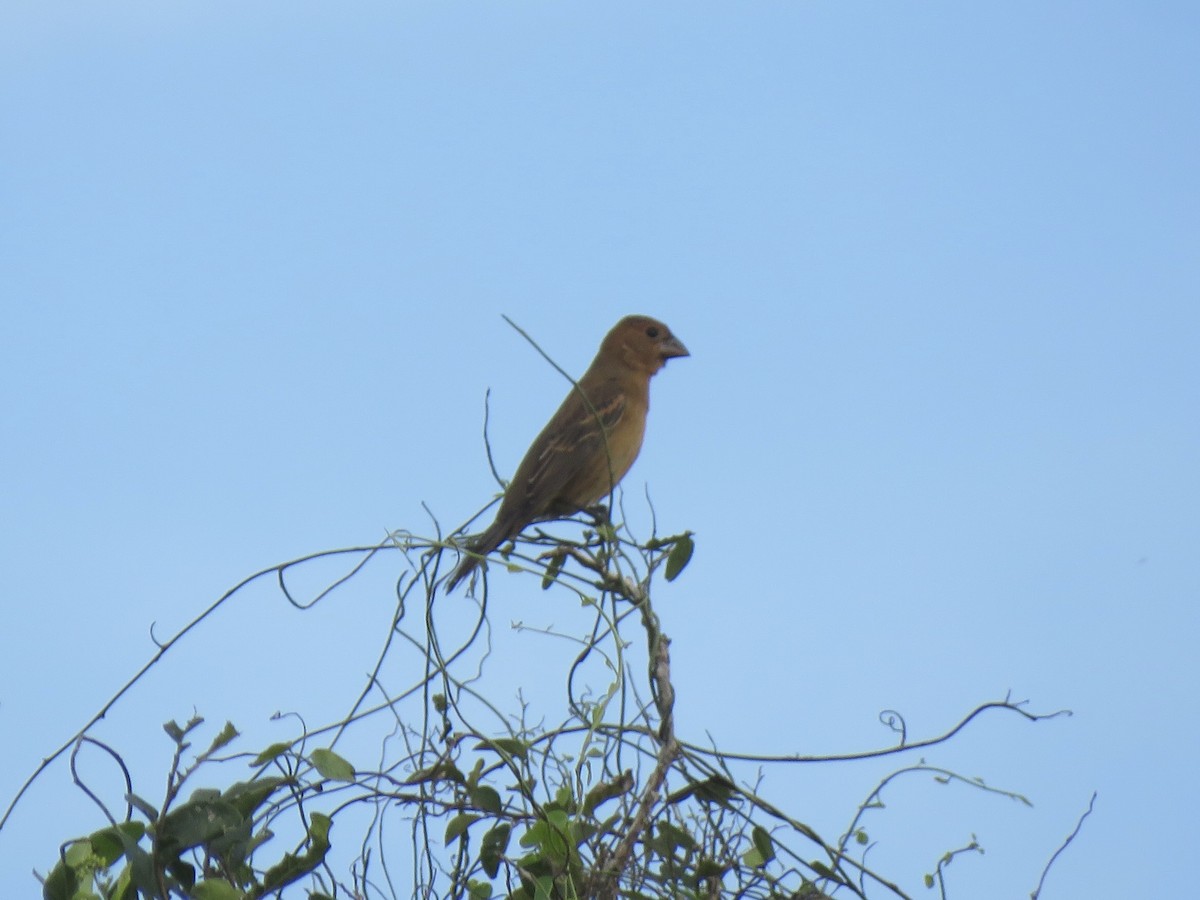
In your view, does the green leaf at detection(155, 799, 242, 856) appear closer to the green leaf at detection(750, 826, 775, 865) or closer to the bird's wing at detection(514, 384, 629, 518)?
the green leaf at detection(750, 826, 775, 865)

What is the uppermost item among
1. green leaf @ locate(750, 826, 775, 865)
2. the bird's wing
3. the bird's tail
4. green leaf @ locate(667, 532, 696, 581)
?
the bird's wing

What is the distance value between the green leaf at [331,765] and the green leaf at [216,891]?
25 cm

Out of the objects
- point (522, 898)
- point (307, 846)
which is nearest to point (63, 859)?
point (307, 846)

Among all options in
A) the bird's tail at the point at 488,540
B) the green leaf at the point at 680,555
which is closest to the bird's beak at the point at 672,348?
the bird's tail at the point at 488,540

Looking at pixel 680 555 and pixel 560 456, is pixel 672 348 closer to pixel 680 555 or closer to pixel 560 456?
pixel 560 456

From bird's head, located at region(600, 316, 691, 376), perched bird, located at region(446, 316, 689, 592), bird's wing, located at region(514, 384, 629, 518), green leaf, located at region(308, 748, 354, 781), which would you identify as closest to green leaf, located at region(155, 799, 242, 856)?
green leaf, located at region(308, 748, 354, 781)

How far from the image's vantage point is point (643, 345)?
7.02 meters

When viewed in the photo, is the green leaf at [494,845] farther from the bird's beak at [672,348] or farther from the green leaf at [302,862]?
the bird's beak at [672,348]

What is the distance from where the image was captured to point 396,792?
2787 mm

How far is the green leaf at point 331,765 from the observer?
8.77 ft

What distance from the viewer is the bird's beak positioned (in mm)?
6992

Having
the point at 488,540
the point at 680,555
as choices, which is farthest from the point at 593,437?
the point at 680,555

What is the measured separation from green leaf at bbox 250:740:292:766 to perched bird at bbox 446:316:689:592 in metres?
2.34

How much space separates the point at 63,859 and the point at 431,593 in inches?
34.3
